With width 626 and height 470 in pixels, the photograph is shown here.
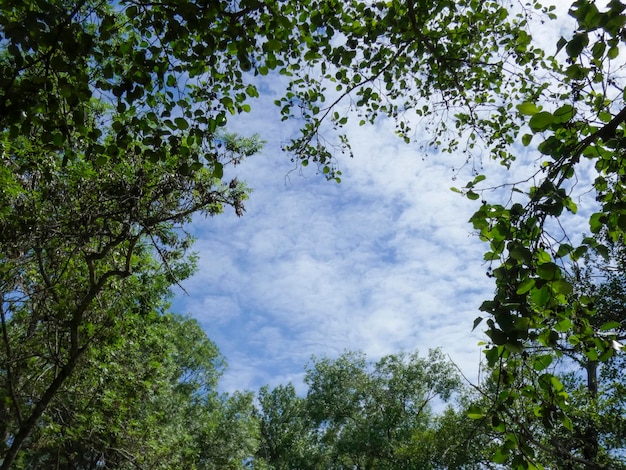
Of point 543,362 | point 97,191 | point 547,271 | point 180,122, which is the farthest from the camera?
point 97,191

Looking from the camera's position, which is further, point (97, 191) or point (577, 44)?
point (97, 191)

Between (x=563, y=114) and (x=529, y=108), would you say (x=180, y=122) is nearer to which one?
(x=529, y=108)

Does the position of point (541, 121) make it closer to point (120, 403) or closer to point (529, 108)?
point (529, 108)

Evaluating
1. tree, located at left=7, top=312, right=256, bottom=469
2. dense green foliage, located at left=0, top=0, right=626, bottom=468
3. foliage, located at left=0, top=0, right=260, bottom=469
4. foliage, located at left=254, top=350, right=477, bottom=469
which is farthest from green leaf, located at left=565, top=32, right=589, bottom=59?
foliage, located at left=254, top=350, right=477, bottom=469

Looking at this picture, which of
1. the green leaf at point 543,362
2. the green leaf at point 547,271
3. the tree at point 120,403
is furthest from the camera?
the tree at point 120,403

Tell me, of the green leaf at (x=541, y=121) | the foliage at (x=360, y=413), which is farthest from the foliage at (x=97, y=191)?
the foliage at (x=360, y=413)

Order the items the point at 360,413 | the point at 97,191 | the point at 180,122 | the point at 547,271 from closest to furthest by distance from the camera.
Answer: the point at 547,271, the point at 180,122, the point at 97,191, the point at 360,413

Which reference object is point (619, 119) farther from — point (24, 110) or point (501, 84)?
point (501, 84)

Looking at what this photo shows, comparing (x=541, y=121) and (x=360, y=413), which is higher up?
(x=360, y=413)

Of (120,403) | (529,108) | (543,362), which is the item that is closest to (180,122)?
(529,108)

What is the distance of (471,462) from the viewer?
45.9ft

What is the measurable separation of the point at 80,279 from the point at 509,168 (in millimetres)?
7421

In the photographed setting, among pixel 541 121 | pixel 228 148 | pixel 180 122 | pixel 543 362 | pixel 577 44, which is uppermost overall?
pixel 228 148

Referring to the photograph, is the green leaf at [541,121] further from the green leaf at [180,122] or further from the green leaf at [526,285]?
the green leaf at [180,122]
